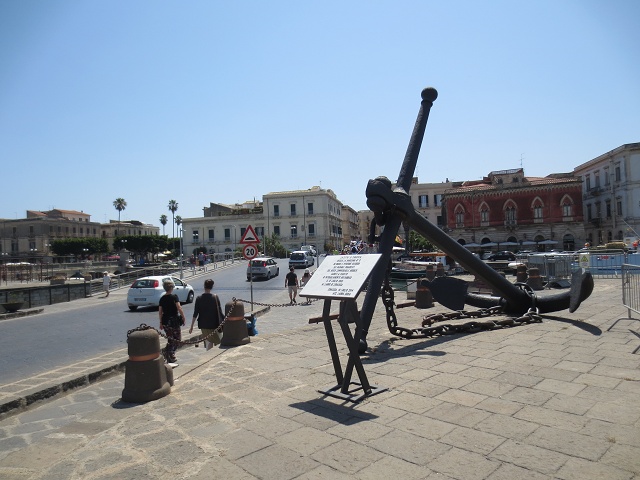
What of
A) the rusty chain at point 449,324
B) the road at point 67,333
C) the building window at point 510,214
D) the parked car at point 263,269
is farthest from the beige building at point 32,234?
the rusty chain at point 449,324

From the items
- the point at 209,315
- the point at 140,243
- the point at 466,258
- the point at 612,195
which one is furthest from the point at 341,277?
the point at 140,243

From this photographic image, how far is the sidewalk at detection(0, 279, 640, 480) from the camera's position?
3.33 m

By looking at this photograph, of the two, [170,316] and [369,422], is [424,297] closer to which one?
[170,316]

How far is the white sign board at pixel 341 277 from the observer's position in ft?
14.8

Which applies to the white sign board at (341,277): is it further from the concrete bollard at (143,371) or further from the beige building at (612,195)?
the beige building at (612,195)

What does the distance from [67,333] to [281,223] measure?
6639 cm

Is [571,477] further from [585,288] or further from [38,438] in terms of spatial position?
[585,288]

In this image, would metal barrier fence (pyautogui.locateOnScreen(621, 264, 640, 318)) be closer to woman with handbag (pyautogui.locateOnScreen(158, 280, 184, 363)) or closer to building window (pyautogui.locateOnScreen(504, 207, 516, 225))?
woman with handbag (pyautogui.locateOnScreen(158, 280, 184, 363))

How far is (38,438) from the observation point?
4.46 m

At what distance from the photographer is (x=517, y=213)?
5322cm

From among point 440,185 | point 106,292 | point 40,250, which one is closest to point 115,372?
point 106,292

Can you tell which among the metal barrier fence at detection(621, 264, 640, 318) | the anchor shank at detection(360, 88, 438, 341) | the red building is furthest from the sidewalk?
the red building

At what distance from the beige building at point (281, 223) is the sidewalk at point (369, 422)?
69.0 metres

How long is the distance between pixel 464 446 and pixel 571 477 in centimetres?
75
